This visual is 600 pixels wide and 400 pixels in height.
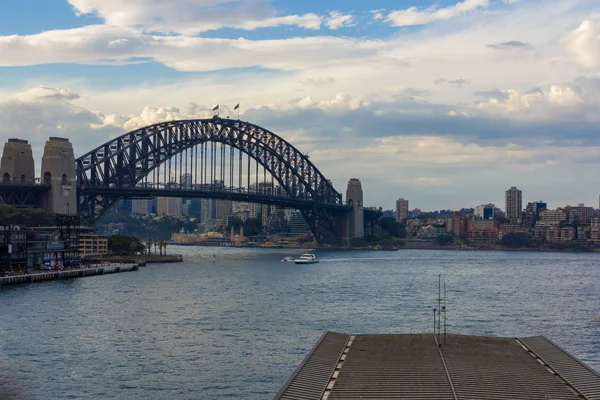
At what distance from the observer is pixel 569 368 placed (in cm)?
2983

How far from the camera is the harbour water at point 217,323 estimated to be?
3541 centimetres

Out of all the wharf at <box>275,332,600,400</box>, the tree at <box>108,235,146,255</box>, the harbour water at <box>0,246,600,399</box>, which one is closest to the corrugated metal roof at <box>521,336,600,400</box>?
the wharf at <box>275,332,600,400</box>

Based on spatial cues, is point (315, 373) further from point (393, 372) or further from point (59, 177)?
point (59, 177)

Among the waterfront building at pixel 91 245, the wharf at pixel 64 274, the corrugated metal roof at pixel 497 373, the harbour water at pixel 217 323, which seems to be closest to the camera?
the corrugated metal roof at pixel 497 373

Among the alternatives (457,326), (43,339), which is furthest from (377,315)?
(43,339)

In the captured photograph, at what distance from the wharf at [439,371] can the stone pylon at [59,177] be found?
88490 mm

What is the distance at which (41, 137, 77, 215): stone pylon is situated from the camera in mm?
117188

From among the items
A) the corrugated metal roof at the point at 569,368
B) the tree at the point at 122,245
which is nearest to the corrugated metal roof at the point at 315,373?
the corrugated metal roof at the point at 569,368

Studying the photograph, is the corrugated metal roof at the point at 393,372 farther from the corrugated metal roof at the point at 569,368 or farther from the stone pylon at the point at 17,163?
the stone pylon at the point at 17,163

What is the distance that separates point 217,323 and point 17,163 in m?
75.1

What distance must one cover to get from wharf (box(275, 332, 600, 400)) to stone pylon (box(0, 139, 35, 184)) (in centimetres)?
9166

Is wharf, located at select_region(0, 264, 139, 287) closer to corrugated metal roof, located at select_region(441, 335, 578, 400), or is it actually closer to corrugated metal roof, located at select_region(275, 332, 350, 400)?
corrugated metal roof, located at select_region(275, 332, 350, 400)

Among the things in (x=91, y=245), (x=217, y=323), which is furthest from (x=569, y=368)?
(x=91, y=245)

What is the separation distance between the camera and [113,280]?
8619 cm
